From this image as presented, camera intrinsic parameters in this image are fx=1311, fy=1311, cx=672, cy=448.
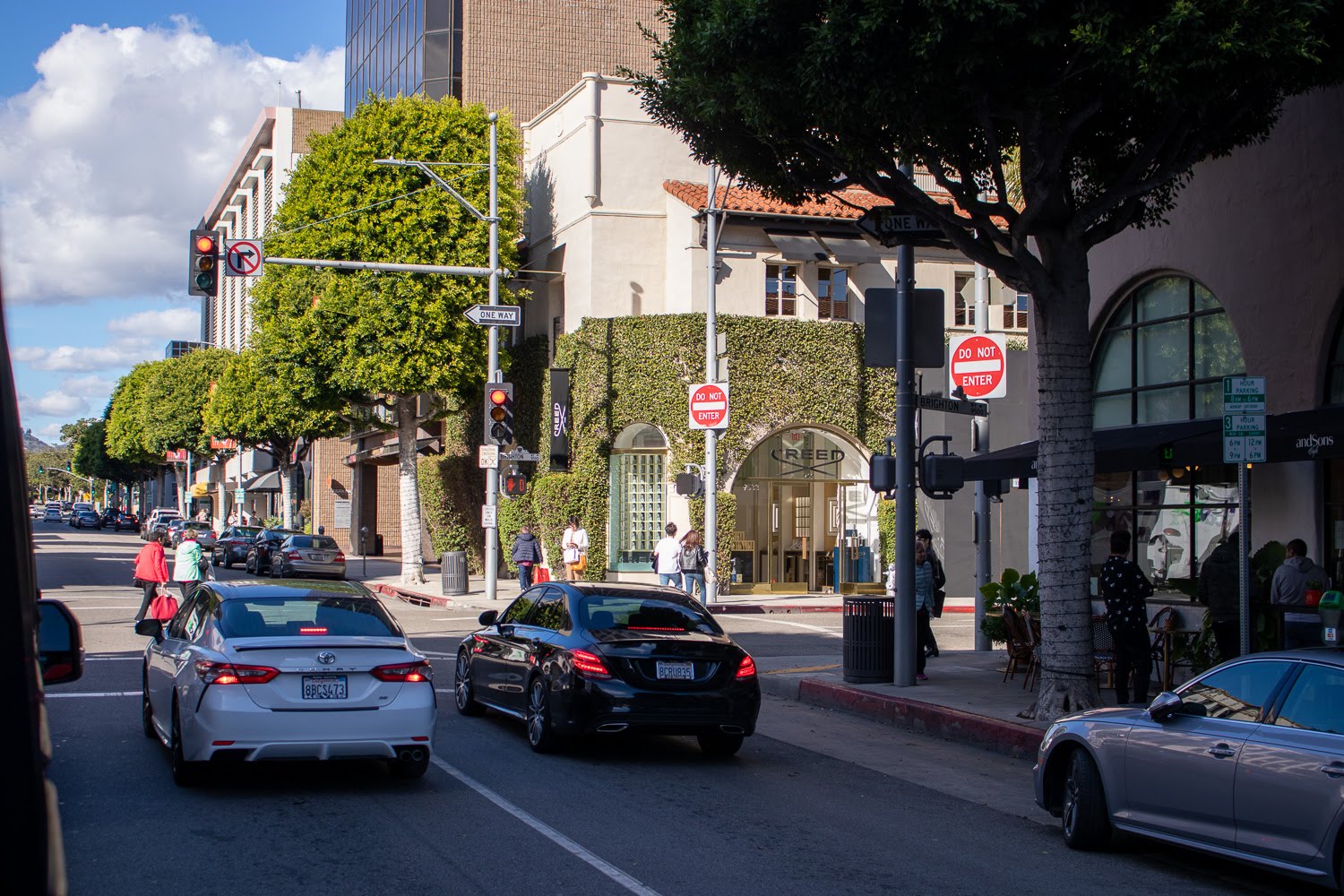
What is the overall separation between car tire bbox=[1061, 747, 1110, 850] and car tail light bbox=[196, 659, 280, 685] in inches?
210

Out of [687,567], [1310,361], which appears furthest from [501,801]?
[687,567]

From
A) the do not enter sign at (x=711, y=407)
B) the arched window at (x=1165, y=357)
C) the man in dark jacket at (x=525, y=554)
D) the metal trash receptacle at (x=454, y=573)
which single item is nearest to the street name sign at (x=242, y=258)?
the man in dark jacket at (x=525, y=554)

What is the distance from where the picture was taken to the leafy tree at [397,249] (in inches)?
1374

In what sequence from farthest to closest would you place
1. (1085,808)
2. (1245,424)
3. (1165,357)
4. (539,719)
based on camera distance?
(1165,357) < (539,719) < (1245,424) < (1085,808)

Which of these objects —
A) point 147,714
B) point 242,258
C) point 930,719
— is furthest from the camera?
point 242,258

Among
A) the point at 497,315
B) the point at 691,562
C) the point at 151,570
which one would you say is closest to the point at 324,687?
the point at 151,570

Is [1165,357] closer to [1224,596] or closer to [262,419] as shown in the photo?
[1224,596]

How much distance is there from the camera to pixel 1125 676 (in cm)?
1322

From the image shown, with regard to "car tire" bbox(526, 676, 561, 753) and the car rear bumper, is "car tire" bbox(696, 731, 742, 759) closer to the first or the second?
"car tire" bbox(526, 676, 561, 753)

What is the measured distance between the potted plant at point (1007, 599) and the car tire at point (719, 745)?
576cm

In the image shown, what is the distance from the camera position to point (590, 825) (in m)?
8.49

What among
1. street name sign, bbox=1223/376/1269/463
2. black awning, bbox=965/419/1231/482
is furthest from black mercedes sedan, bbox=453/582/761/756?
black awning, bbox=965/419/1231/482

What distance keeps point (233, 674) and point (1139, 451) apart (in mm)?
10032

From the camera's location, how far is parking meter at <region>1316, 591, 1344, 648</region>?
11852mm
